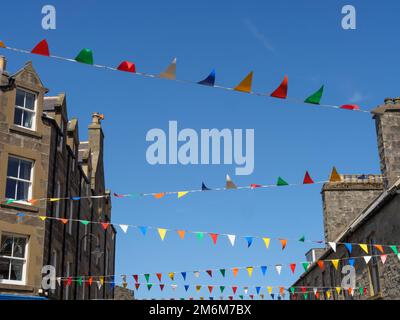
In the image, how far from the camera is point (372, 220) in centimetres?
2191

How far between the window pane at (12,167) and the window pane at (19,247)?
2.30 meters

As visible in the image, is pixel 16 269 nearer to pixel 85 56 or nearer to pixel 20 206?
pixel 20 206

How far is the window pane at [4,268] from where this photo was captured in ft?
66.6

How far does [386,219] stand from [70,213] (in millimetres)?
13285

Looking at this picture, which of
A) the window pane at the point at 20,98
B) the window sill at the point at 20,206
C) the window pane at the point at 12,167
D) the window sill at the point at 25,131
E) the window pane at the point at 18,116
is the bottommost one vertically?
the window sill at the point at 20,206

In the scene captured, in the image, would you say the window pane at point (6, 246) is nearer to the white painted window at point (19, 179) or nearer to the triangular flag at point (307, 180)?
the white painted window at point (19, 179)

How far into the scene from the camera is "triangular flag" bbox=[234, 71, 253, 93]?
9.88 meters

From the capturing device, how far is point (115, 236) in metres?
40.2

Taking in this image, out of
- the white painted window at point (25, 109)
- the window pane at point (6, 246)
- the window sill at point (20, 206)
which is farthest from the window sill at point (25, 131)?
the window pane at point (6, 246)

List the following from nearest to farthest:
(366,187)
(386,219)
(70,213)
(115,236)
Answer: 1. (386,219)
2. (70,213)
3. (366,187)
4. (115,236)

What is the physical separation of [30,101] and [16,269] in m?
6.44

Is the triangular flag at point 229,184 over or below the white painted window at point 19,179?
below
